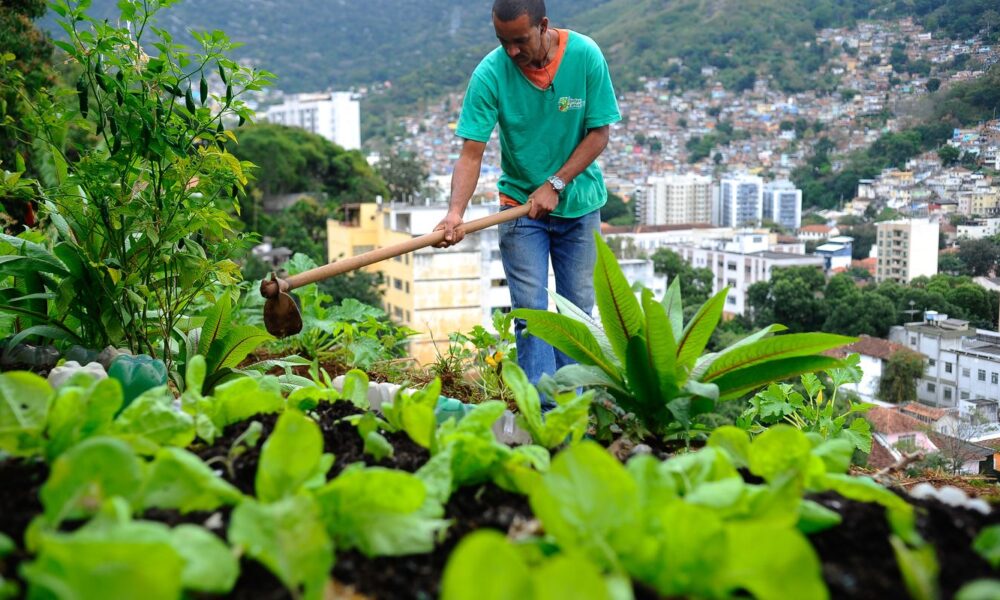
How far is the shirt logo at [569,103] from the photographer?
2.91 meters

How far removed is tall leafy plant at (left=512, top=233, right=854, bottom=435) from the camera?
160cm

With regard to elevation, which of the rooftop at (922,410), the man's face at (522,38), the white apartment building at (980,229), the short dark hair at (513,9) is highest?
the short dark hair at (513,9)

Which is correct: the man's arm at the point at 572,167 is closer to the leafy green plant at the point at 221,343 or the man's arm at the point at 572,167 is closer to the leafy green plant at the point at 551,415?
the leafy green plant at the point at 221,343

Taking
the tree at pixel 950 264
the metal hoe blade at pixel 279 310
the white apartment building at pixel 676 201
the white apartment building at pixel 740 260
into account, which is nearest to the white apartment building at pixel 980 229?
the tree at pixel 950 264

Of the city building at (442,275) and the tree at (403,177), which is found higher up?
the tree at (403,177)

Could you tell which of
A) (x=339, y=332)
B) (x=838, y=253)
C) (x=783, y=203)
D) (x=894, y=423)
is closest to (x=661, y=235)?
(x=783, y=203)

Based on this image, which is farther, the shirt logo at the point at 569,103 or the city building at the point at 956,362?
the city building at the point at 956,362


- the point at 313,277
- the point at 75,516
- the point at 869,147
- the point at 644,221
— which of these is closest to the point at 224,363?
the point at 313,277

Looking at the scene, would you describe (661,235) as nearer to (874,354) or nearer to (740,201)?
(740,201)

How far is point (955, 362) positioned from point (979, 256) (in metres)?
3.13

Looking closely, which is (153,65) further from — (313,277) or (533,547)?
(533,547)

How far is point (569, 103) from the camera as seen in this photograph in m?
2.92

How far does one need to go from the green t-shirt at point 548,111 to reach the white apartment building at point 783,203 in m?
31.2

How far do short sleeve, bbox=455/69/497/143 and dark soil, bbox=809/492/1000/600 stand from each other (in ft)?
6.54
